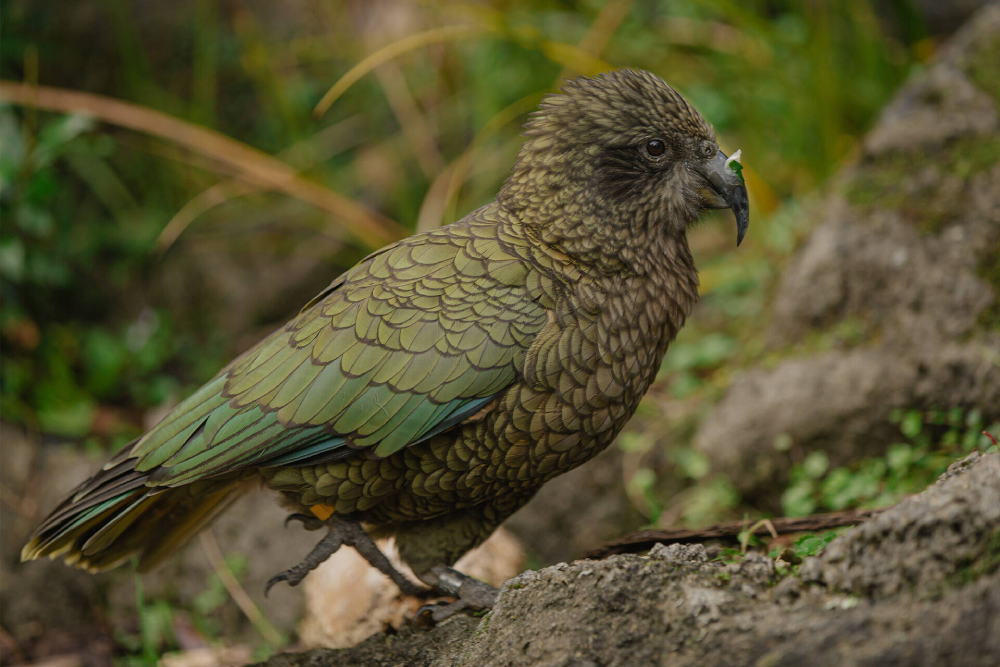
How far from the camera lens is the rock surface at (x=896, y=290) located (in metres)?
3.27

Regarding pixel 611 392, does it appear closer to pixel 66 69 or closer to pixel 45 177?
pixel 45 177

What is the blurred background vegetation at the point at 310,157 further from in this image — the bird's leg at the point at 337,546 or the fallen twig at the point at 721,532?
the bird's leg at the point at 337,546

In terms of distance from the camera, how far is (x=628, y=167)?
2477 millimetres

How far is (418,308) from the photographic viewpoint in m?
2.43

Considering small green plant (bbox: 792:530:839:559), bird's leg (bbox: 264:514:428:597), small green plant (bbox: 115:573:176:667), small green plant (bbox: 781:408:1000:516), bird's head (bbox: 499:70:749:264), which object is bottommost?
small green plant (bbox: 781:408:1000:516)

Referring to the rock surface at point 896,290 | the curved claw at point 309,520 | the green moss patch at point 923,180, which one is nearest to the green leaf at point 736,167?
the rock surface at point 896,290

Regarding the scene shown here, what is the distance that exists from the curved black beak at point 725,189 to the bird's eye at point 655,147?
129 mm

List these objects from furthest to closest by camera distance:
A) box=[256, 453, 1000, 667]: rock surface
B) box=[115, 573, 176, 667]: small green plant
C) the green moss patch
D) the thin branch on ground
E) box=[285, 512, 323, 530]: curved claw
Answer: box=[115, 573, 176, 667]: small green plant → the thin branch on ground → the green moss patch → box=[285, 512, 323, 530]: curved claw → box=[256, 453, 1000, 667]: rock surface

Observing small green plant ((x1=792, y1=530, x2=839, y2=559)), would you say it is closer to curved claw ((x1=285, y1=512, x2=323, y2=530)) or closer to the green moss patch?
curved claw ((x1=285, y1=512, x2=323, y2=530))

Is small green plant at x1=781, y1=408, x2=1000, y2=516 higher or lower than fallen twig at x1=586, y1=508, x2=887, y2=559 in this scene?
lower

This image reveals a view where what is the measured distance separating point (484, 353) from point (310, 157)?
3.69 meters

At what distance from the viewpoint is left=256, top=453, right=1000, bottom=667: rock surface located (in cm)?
137

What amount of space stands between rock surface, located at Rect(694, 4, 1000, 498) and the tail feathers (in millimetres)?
2239

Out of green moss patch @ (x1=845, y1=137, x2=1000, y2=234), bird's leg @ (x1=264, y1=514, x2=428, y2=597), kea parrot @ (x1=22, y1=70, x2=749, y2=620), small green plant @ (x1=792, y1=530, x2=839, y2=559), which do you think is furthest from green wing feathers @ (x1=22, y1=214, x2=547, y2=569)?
green moss patch @ (x1=845, y1=137, x2=1000, y2=234)
